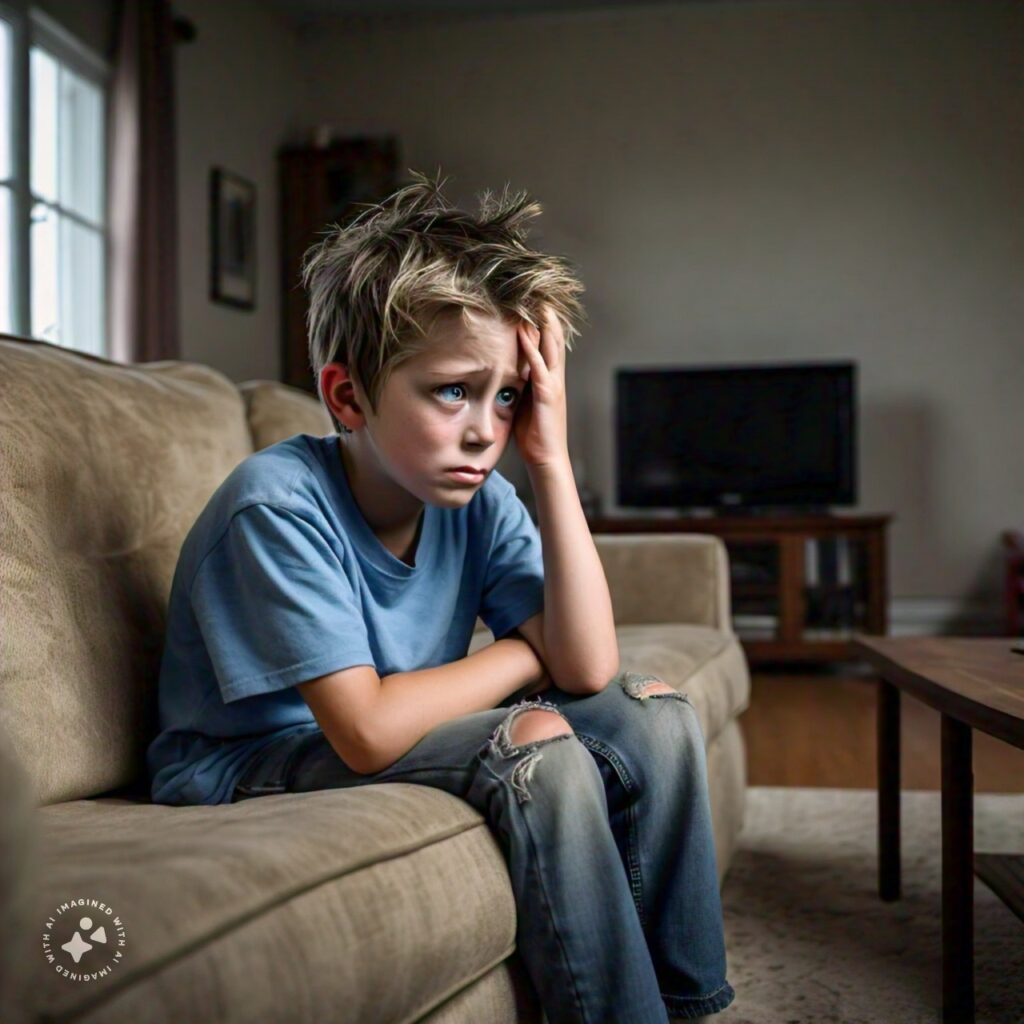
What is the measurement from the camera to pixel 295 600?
1.04 metres

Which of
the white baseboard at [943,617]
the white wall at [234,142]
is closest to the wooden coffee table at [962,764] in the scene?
the white wall at [234,142]

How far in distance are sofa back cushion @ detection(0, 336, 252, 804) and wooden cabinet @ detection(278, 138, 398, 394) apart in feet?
12.6

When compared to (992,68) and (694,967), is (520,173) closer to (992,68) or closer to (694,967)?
(992,68)

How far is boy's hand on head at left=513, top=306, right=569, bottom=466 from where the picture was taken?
118 cm

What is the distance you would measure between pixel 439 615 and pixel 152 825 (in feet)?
1.31

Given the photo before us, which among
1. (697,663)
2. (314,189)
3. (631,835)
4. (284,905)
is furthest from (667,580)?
(314,189)

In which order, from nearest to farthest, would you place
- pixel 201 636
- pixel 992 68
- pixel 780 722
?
1. pixel 201 636
2. pixel 780 722
3. pixel 992 68

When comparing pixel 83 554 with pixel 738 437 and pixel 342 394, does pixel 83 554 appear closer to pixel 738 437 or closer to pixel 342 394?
pixel 342 394

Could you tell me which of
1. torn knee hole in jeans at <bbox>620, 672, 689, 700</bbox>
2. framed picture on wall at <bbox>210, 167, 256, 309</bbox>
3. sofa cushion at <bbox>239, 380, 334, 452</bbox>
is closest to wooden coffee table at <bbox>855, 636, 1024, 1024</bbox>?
torn knee hole in jeans at <bbox>620, 672, 689, 700</bbox>

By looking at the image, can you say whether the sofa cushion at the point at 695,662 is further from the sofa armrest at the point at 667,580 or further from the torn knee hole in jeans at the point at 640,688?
the torn knee hole in jeans at the point at 640,688

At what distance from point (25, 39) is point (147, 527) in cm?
287

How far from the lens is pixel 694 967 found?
3.51 feet

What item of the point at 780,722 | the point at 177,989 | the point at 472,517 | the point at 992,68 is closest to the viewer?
the point at 177,989

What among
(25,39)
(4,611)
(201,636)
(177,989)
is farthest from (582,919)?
(25,39)
